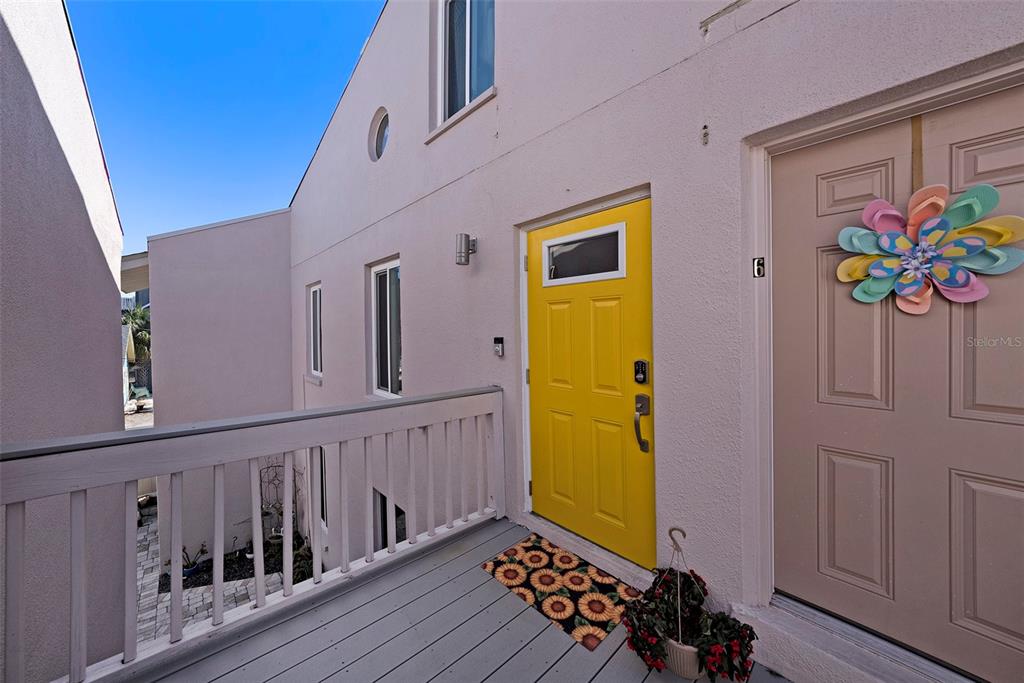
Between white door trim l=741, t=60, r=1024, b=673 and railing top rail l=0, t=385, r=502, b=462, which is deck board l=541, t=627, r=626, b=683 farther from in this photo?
railing top rail l=0, t=385, r=502, b=462

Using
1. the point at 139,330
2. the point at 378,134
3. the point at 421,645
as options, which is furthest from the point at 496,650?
the point at 139,330

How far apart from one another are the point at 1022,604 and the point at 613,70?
2.46 meters

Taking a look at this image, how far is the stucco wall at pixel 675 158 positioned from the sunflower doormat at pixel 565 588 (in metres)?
0.33

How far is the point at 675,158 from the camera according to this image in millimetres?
1703

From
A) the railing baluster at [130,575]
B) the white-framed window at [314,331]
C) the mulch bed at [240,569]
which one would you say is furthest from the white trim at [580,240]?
the mulch bed at [240,569]

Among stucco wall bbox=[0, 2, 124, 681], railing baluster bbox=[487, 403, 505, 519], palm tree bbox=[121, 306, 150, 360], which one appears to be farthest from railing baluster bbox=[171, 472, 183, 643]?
palm tree bbox=[121, 306, 150, 360]

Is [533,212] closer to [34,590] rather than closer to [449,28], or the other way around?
[449,28]

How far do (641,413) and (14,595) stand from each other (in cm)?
228

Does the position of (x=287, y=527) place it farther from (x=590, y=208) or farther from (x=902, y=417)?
(x=902, y=417)

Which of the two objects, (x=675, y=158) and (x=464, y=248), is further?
(x=464, y=248)

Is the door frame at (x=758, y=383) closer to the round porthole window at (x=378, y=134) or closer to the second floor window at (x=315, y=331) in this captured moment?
the round porthole window at (x=378, y=134)

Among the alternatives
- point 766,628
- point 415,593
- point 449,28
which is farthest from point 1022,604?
point 449,28

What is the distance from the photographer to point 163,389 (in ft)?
20.9

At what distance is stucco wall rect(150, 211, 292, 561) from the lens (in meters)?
6.37
